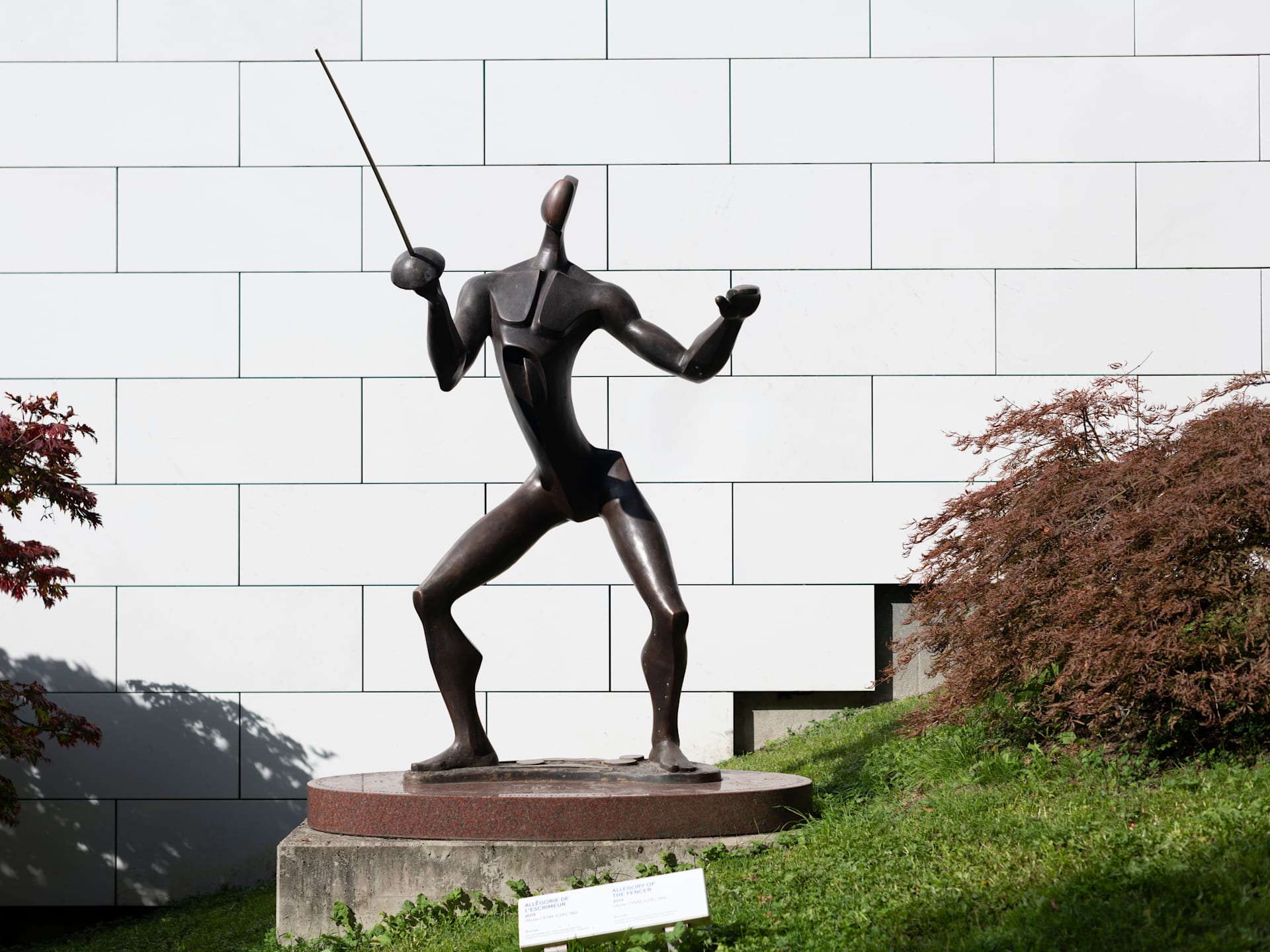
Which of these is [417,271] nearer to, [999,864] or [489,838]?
[489,838]

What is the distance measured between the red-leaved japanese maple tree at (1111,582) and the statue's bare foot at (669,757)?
1575 mm

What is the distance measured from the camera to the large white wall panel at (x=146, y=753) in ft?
29.1

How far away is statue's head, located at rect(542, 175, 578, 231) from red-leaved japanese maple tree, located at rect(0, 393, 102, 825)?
3.37 meters

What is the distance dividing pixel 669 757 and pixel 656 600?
2.49 feet

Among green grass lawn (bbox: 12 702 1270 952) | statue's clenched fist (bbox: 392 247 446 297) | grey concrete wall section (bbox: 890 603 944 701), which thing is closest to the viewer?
green grass lawn (bbox: 12 702 1270 952)

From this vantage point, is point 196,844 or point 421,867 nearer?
point 421,867

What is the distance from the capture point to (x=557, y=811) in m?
5.63

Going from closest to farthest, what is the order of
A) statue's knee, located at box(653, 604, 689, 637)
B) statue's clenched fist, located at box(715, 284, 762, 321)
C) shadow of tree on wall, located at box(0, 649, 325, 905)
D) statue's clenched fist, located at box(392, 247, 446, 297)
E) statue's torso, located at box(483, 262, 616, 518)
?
statue's clenched fist, located at box(715, 284, 762, 321), statue's clenched fist, located at box(392, 247, 446, 297), statue's knee, located at box(653, 604, 689, 637), statue's torso, located at box(483, 262, 616, 518), shadow of tree on wall, located at box(0, 649, 325, 905)

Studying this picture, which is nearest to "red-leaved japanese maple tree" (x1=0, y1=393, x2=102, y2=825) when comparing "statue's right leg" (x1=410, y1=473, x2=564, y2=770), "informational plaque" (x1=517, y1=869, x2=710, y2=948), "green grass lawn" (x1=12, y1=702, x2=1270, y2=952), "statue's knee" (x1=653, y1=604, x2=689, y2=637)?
"green grass lawn" (x1=12, y1=702, x2=1270, y2=952)

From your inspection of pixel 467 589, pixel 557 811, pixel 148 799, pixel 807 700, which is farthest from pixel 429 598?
pixel 148 799

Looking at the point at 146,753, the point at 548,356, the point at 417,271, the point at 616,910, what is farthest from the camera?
the point at 146,753

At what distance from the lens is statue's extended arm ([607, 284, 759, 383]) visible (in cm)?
562

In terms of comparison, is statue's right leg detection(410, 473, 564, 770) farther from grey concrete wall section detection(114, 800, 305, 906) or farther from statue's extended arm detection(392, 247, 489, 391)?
grey concrete wall section detection(114, 800, 305, 906)

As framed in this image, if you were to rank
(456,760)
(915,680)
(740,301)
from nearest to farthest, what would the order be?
(740,301), (456,760), (915,680)
